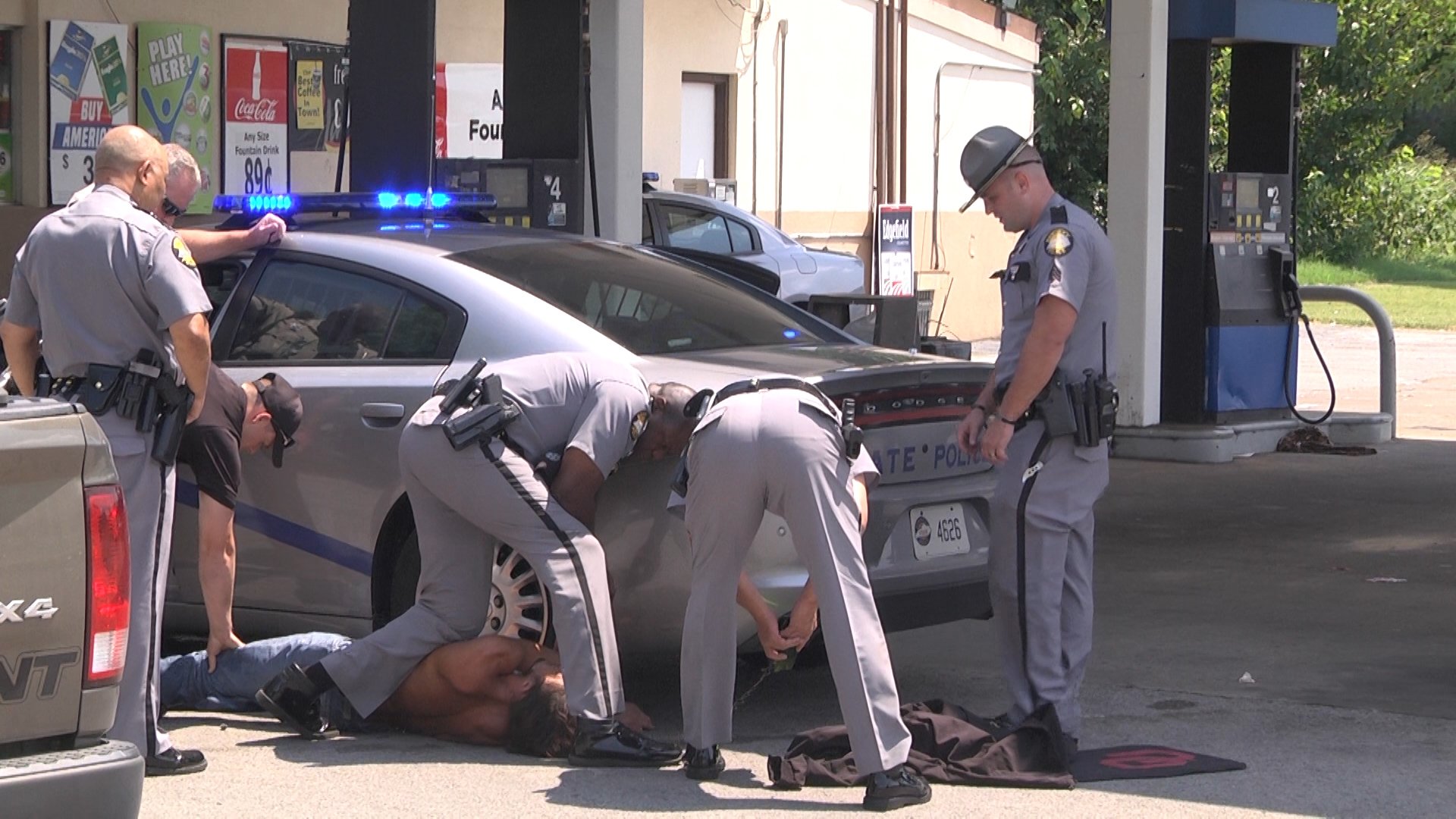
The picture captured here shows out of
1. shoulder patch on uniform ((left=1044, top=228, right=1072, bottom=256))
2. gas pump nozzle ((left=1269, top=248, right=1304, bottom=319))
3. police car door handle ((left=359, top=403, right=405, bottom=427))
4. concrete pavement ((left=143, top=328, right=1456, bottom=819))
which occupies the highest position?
shoulder patch on uniform ((left=1044, top=228, right=1072, bottom=256))

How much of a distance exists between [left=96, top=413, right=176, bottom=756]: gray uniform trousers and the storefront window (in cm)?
962

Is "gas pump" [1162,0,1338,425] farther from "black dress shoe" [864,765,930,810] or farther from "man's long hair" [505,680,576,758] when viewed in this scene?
"black dress shoe" [864,765,930,810]

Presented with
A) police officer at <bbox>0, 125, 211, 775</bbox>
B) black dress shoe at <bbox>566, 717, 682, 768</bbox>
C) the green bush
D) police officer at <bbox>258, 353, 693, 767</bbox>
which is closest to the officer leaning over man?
police officer at <bbox>0, 125, 211, 775</bbox>

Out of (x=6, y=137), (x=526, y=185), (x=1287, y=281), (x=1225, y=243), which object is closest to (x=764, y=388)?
(x=526, y=185)

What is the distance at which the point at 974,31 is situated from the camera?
77.6 feet

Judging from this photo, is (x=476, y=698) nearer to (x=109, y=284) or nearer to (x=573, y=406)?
(x=573, y=406)

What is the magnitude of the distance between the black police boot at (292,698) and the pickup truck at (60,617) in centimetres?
211

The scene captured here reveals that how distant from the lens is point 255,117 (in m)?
15.8

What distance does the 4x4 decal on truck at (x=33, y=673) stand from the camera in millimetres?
3564

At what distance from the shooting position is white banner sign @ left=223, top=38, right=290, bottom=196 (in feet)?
50.9

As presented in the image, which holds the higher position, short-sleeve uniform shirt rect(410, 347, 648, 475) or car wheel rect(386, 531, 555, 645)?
short-sleeve uniform shirt rect(410, 347, 648, 475)

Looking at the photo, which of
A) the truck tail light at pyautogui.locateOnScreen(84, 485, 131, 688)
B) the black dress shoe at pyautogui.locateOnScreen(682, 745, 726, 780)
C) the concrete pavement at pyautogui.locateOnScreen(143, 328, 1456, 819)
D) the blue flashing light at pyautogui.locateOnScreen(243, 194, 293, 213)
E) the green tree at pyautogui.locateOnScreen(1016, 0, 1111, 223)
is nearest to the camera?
the truck tail light at pyautogui.locateOnScreen(84, 485, 131, 688)

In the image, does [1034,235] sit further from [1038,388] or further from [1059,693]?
[1059,693]

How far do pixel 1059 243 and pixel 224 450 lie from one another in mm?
2665
